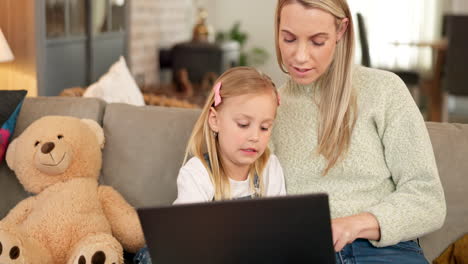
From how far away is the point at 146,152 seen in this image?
2012 millimetres

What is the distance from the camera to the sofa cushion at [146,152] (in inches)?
78.1

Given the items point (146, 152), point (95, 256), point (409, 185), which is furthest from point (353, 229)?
point (146, 152)

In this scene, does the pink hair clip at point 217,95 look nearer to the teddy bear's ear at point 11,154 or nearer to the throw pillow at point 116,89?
the teddy bear's ear at point 11,154

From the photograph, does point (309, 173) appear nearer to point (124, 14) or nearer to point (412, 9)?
point (124, 14)

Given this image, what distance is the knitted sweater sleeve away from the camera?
5.20 feet

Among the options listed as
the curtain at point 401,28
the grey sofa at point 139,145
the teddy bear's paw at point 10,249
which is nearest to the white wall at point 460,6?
the curtain at point 401,28

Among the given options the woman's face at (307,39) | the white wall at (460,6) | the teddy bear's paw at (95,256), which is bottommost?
the teddy bear's paw at (95,256)

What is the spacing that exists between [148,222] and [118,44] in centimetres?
345

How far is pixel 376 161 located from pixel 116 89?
4.32 feet

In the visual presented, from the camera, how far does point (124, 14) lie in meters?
4.55

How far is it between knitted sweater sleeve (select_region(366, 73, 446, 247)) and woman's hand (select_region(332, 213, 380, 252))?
15mm

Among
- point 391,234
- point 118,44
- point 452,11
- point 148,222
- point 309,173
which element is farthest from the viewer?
point 452,11

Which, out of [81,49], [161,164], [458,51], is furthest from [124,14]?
[161,164]

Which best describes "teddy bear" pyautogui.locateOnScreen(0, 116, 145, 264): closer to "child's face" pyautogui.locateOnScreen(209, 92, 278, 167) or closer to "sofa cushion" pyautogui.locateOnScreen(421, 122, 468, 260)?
"child's face" pyautogui.locateOnScreen(209, 92, 278, 167)
